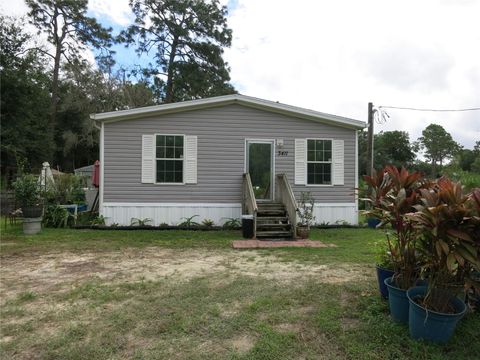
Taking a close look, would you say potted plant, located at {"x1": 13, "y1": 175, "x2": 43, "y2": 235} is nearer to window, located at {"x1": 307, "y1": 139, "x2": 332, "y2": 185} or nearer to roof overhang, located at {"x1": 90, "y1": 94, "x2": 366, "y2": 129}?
roof overhang, located at {"x1": 90, "y1": 94, "x2": 366, "y2": 129}

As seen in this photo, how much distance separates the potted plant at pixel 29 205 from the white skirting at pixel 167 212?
153cm

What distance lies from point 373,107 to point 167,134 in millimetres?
8182

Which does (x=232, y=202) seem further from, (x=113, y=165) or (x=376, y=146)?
(x=376, y=146)

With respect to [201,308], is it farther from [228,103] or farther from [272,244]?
[228,103]

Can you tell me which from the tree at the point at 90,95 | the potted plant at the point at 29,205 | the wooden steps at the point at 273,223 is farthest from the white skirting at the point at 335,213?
the tree at the point at 90,95

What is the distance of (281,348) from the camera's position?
270 cm

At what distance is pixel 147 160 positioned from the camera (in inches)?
363

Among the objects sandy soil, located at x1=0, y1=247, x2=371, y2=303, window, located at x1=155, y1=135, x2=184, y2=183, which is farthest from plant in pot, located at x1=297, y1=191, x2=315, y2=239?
window, located at x1=155, y1=135, x2=184, y2=183

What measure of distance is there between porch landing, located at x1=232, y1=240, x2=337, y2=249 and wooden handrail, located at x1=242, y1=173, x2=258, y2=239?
0.57 metres

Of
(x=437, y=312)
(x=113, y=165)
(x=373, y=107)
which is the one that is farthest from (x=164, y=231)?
(x=373, y=107)

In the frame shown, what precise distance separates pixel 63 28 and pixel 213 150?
17998 millimetres

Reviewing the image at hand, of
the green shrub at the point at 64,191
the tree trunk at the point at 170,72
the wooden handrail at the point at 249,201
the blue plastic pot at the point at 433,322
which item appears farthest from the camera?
the tree trunk at the point at 170,72

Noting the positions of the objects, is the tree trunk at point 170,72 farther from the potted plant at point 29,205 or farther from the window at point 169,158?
the potted plant at point 29,205

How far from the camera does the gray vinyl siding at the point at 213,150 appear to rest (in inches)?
361
